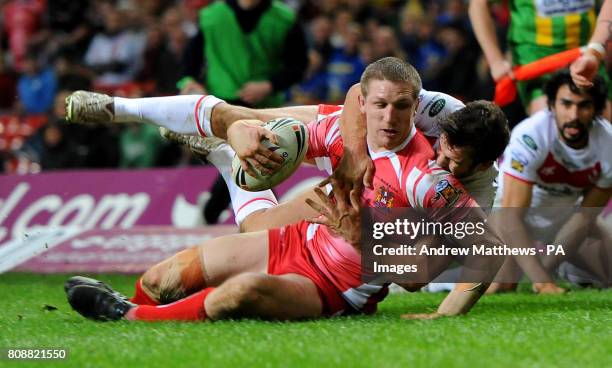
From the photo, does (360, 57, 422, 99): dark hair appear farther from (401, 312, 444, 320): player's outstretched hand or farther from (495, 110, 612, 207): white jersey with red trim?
(495, 110, 612, 207): white jersey with red trim

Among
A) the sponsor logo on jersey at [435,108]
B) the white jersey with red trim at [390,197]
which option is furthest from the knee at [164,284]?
the sponsor logo on jersey at [435,108]

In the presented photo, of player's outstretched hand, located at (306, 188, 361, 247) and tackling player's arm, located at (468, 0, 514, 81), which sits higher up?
tackling player's arm, located at (468, 0, 514, 81)

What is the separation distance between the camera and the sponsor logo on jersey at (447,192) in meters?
5.45

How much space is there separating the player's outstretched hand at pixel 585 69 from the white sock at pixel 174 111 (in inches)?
88.9

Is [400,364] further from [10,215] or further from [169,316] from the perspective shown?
[10,215]

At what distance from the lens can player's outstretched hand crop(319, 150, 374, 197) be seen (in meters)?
Result: 5.68

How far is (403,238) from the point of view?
19.1ft

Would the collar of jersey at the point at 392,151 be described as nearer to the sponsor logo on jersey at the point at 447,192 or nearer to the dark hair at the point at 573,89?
the sponsor logo on jersey at the point at 447,192

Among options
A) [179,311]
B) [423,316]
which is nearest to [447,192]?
[423,316]

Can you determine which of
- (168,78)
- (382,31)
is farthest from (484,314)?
(168,78)

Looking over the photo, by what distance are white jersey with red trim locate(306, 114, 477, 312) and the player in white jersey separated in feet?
6.18

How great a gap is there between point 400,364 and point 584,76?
3.37 metres

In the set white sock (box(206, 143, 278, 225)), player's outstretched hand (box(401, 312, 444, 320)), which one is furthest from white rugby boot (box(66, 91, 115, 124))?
player's outstretched hand (box(401, 312, 444, 320))

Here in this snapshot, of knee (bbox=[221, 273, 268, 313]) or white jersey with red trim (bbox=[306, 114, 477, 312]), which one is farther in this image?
white jersey with red trim (bbox=[306, 114, 477, 312])
